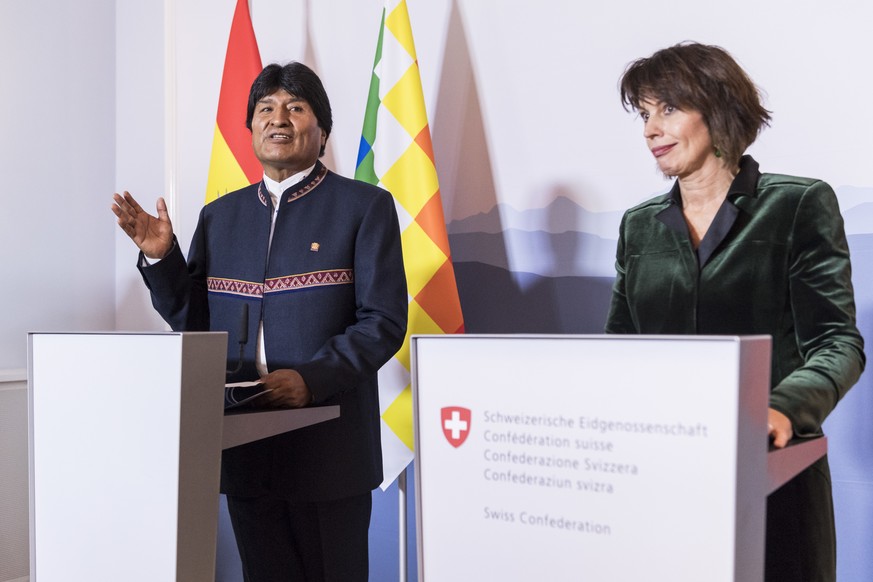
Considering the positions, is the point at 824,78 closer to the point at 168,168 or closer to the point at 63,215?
the point at 168,168

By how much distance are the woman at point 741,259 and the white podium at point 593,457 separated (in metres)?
0.39

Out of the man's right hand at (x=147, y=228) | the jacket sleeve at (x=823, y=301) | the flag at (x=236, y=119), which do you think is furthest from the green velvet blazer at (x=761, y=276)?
the flag at (x=236, y=119)

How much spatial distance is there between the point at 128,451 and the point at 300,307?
0.62m

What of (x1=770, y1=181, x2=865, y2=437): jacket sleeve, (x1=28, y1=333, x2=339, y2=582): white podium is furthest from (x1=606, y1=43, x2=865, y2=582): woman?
(x1=28, y1=333, x2=339, y2=582): white podium

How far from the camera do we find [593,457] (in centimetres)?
104

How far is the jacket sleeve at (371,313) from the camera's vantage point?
1807 mm

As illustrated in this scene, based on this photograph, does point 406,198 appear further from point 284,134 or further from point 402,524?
point 402,524

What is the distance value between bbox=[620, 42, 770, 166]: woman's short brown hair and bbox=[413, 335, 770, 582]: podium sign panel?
40.2 inches

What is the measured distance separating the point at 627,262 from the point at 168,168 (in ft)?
7.78

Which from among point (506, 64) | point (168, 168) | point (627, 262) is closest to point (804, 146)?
point (627, 262)

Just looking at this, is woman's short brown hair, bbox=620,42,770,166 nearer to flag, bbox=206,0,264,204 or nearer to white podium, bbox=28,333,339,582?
white podium, bbox=28,333,339,582

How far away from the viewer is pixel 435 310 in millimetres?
2611

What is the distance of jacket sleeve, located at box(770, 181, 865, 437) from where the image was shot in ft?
4.80

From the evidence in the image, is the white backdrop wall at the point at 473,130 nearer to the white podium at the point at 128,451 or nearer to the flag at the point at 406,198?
the flag at the point at 406,198
